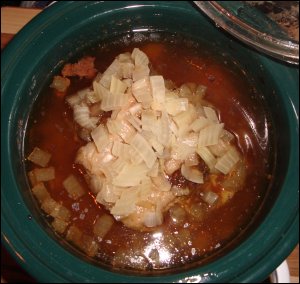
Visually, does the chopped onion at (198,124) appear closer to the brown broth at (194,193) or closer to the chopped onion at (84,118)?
the brown broth at (194,193)

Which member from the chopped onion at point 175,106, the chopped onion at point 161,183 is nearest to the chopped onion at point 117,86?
the chopped onion at point 175,106

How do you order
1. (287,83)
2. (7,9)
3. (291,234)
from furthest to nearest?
(7,9) → (287,83) → (291,234)

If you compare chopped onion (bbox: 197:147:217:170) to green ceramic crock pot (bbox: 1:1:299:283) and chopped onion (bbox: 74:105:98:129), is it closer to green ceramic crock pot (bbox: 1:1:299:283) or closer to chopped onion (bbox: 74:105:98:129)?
green ceramic crock pot (bbox: 1:1:299:283)

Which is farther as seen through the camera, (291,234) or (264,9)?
(264,9)

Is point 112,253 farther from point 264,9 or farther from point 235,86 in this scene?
point 264,9

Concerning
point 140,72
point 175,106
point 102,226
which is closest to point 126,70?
point 140,72

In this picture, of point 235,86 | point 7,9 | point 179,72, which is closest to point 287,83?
point 235,86

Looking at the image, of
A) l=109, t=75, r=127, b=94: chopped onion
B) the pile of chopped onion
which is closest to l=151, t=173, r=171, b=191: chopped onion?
the pile of chopped onion
